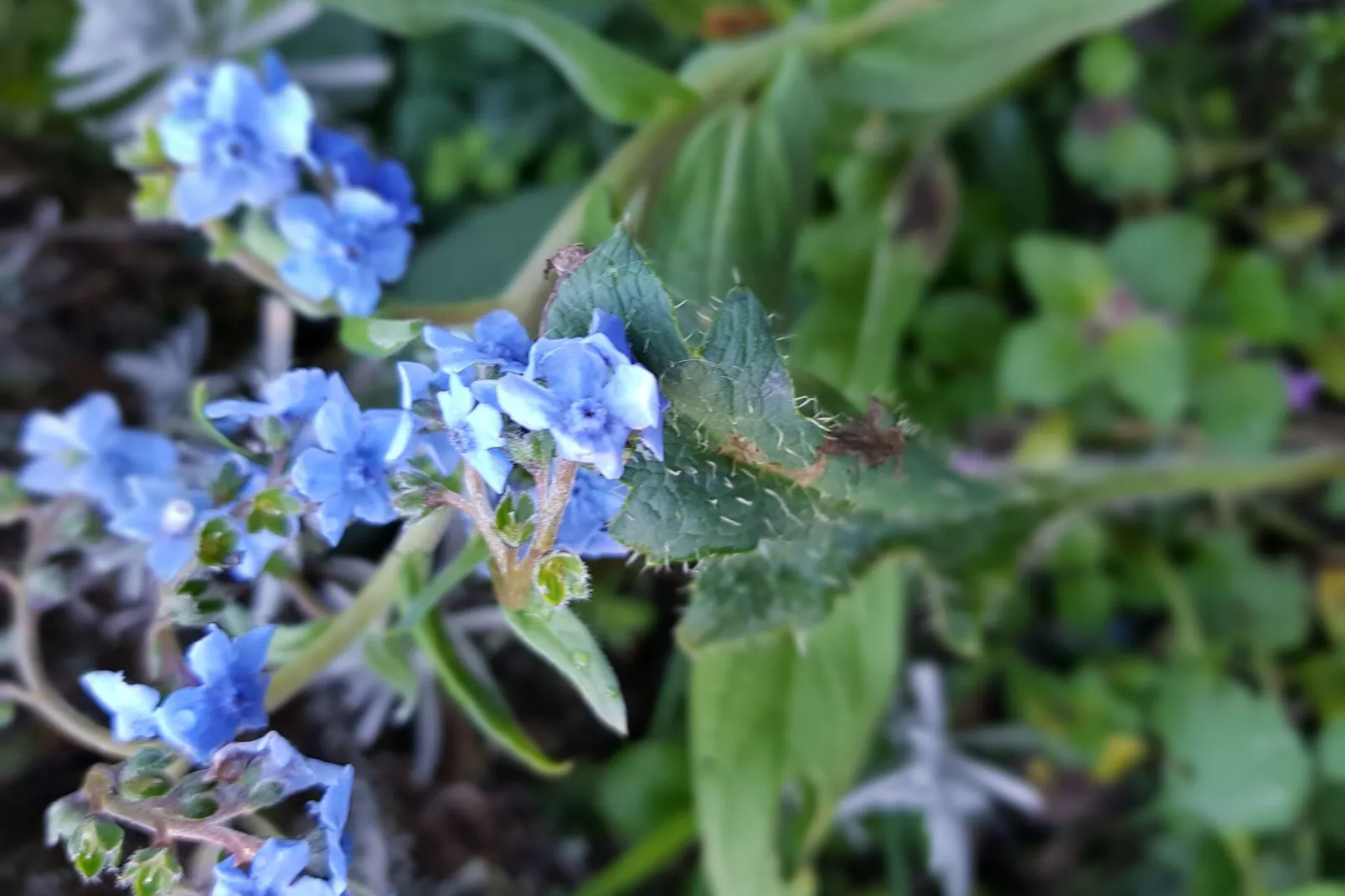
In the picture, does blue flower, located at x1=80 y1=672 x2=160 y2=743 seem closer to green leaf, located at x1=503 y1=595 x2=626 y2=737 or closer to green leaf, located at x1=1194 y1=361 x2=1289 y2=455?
green leaf, located at x1=503 y1=595 x2=626 y2=737

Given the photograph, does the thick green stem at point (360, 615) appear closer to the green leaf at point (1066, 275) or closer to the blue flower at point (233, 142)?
the blue flower at point (233, 142)

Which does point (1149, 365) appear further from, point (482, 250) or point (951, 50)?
point (482, 250)

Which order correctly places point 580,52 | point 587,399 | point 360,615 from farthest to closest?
point 580,52 < point 360,615 < point 587,399

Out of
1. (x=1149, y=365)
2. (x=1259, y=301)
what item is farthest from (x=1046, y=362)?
(x=1259, y=301)

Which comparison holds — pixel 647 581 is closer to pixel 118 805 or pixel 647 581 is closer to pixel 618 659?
pixel 618 659

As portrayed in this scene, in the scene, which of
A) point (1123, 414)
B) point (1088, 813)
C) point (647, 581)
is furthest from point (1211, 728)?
point (647, 581)

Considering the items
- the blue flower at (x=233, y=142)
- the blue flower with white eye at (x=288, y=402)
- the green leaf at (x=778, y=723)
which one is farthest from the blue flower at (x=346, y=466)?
the green leaf at (x=778, y=723)
